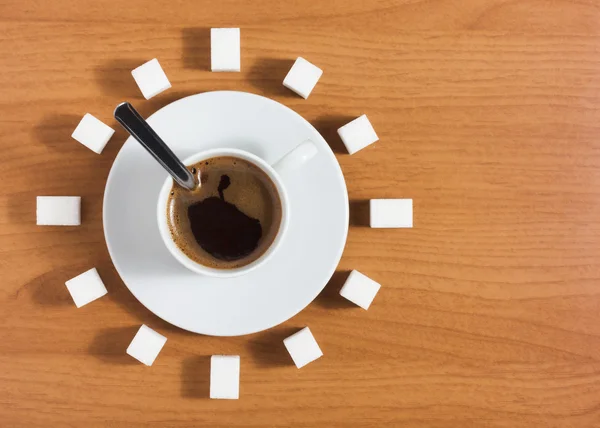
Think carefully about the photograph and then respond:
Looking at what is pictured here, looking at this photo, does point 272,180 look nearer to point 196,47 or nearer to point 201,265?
point 201,265

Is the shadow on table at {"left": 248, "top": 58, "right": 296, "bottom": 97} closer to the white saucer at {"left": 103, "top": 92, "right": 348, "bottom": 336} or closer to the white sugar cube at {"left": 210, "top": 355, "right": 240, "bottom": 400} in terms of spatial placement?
the white saucer at {"left": 103, "top": 92, "right": 348, "bottom": 336}

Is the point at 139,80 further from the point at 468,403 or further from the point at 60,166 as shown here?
the point at 468,403

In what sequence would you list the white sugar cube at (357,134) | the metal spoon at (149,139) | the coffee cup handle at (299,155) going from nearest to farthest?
the metal spoon at (149,139) → the coffee cup handle at (299,155) → the white sugar cube at (357,134)

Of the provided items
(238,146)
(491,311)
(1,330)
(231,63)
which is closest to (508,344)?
(491,311)

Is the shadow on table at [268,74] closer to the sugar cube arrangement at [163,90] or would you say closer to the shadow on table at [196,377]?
the sugar cube arrangement at [163,90]

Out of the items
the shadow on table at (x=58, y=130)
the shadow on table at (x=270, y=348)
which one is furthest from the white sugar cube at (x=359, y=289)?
the shadow on table at (x=58, y=130)

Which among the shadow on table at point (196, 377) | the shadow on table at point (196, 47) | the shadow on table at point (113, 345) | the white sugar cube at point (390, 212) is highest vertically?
the shadow on table at point (196, 47)
